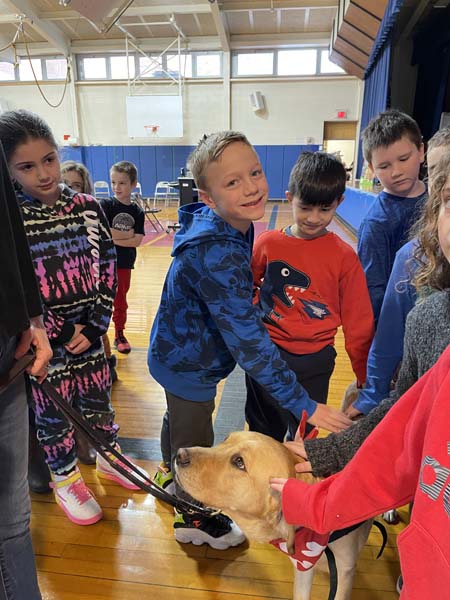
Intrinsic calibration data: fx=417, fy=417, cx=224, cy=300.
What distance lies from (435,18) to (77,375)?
38.7 feet

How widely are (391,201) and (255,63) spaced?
56.0 feet

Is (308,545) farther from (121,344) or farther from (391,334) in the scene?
(121,344)

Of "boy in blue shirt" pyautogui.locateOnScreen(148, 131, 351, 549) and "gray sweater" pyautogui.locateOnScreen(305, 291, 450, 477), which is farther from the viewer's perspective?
"boy in blue shirt" pyautogui.locateOnScreen(148, 131, 351, 549)

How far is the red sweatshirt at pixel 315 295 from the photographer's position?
5.59 feet

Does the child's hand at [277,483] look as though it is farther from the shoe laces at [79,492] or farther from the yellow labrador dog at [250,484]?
the shoe laces at [79,492]

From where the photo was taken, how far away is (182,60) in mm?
16578

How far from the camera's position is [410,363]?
1053 mm

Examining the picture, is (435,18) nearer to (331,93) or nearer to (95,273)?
(331,93)

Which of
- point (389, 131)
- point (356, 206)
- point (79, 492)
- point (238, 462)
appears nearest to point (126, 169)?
point (389, 131)

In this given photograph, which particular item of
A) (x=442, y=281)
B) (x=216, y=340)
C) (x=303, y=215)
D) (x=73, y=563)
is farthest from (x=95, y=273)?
(x=442, y=281)

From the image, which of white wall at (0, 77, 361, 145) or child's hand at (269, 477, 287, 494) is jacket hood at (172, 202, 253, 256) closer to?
child's hand at (269, 477, 287, 494)

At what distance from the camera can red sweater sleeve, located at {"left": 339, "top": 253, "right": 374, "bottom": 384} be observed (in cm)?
171

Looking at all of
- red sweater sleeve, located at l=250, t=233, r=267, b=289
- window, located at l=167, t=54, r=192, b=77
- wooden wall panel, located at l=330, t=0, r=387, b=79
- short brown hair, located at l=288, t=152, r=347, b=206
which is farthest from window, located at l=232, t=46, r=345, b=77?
red sweater sleeve, located at l=250, t=233, r=267, b=289

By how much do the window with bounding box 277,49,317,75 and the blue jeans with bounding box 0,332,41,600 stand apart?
18.2 m
